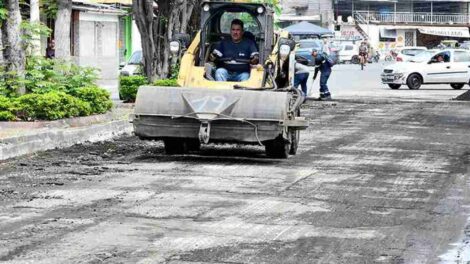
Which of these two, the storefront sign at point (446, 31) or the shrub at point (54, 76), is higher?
the storefront sign at point (446, 31)

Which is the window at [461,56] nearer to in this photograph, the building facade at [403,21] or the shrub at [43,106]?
the shrub at [43,106]

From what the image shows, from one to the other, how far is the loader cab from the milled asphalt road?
1.62 metres

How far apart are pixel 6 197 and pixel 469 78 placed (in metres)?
31.3

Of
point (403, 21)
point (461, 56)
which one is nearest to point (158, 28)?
point (461, 56)

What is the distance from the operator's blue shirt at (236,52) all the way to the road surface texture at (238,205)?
129cm

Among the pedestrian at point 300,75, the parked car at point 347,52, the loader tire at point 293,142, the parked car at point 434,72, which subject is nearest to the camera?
the loader tire at point 293,142

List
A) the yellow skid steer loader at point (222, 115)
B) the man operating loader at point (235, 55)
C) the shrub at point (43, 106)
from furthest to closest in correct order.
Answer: the shrub at point (43, 106)
the man operating loader at point (235, 55)
the yellow skid steer loader at point (222, 115)

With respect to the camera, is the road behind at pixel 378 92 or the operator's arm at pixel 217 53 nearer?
the operator's arm at pixel 217 53

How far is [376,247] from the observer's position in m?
8.45

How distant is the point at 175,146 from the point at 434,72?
2616 cm

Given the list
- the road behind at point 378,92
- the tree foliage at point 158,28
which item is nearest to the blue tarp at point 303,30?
the road behind at point 378,92

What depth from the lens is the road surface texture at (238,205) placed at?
27.0 feet

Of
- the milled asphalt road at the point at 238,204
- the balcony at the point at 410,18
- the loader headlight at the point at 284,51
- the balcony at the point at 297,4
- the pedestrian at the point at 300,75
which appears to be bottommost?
the milled asphalt road at the point at 238,204

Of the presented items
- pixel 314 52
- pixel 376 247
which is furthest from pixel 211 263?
pixel 314 52
